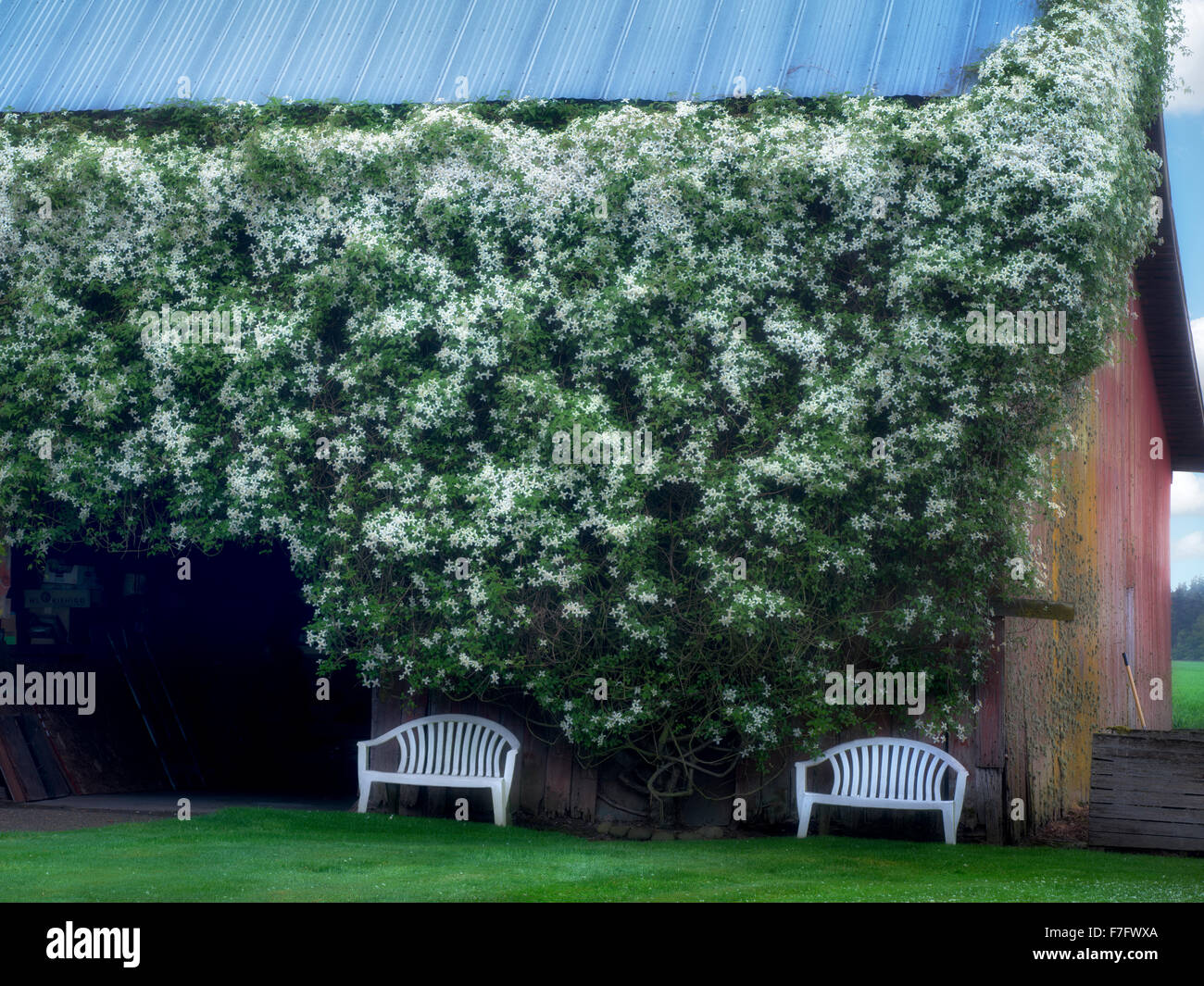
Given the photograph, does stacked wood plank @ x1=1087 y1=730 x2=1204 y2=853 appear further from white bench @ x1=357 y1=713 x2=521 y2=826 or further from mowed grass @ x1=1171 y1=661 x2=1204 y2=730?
mowed grass @ x1=1171 y1=661 x2=1204 y2=730

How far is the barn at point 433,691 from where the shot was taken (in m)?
9.66

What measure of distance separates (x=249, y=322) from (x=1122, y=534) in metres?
10.0

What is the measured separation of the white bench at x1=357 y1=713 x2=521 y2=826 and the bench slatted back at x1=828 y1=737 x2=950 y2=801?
2466 millimetres

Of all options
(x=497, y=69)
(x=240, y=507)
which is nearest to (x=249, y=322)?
(x=240, y=507)

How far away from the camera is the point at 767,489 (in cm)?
880

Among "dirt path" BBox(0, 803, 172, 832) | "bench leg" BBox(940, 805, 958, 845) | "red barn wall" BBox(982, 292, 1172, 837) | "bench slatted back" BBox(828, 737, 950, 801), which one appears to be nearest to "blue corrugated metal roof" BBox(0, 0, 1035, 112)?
"red barn wall" BBox(982, 292, 1172, 837)

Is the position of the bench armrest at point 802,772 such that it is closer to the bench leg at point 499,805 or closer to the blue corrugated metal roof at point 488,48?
the bench leg at point 499,805

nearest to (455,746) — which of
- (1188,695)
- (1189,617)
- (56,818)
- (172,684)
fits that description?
(56,818)

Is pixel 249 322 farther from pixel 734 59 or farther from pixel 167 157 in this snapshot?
pixel 734 59

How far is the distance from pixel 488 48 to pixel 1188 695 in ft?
Result: 114

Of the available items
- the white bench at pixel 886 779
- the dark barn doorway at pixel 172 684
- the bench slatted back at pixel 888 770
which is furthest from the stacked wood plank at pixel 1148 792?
the dark barn doorway at pixel 172 684

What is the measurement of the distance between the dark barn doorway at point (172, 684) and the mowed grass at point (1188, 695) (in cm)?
1175

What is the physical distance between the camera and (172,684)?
1307cm

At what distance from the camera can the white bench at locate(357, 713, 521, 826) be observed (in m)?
9.48
